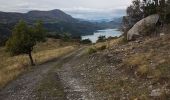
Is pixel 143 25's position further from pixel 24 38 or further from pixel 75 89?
pixel 75 89

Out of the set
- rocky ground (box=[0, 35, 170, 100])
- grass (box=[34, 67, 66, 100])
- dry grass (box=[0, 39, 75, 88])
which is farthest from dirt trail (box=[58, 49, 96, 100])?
dry grass (box=[0, 39, 75, 88])

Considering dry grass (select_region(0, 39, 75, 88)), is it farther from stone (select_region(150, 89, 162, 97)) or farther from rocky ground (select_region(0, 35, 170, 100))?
stone (select_region(150, 89, 162, 97))

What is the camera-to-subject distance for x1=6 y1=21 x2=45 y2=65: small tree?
56.6 meters

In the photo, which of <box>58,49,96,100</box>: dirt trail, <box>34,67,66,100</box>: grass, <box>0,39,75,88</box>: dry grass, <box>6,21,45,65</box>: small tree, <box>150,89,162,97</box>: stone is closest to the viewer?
<box>150,89,162,97</box>: stone

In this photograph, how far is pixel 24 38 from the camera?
57062 millimetres

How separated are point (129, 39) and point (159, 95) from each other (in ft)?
110

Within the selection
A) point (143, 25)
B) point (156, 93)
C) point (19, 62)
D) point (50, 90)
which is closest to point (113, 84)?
point (50, 90)

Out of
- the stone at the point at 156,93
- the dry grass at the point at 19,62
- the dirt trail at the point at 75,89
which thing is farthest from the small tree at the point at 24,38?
the stone at the point at 156,93

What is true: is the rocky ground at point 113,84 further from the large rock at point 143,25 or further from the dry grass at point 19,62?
the large rock at point 143,25

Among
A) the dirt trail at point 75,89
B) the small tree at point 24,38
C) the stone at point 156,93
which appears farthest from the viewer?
the small tree at point 24,38

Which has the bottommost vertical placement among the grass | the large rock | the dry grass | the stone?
the dry grass

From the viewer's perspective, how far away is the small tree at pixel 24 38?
5659cm

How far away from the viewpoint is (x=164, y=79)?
2219 centimetres

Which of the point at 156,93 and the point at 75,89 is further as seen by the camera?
the point at 75,89
